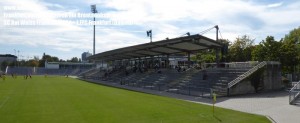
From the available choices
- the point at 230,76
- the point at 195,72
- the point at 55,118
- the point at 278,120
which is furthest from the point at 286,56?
the point at 55,118

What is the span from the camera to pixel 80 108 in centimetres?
1891

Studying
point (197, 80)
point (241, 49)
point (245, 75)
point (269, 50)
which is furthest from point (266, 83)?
point (241, 49)

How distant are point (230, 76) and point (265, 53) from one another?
70.9 feet

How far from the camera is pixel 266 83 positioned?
104 feet

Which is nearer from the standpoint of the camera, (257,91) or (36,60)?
(257,91)

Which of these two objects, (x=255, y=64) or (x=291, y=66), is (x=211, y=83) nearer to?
(x=255, y=64)

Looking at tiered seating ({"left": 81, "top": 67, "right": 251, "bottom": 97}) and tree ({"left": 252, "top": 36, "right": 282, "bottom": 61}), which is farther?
tree ({"left": 252, "top": 36, "right": 282, "bottom": 61})

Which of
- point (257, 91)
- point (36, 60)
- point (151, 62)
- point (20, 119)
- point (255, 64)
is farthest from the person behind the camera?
point (36, 60)

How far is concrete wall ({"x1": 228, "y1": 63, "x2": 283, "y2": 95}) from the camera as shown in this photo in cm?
2877

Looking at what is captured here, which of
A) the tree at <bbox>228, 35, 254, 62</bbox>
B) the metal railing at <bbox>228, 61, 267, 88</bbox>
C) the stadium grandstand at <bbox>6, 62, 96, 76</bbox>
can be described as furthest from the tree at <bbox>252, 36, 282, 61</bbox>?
the stadium grandstand at <bbox>6, 62, 96, 76</bbox>

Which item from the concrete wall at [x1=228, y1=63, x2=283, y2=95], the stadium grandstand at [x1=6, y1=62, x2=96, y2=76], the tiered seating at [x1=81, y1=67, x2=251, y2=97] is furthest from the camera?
the stadium grandstand at [x1=6, y1=62, x2=96, y2=76]

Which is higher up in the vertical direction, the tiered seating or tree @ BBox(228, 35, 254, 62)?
tree @ BBox(228, 35, 254, 62)

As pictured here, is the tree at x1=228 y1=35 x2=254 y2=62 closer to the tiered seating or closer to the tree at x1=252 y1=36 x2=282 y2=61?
the tree at x1=252 y1=36 x2=282 y2=61

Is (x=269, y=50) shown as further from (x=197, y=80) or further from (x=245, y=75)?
(x=245, y=75)
